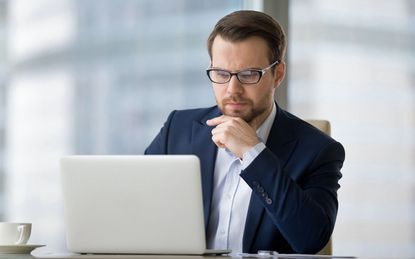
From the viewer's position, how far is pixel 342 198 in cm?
429

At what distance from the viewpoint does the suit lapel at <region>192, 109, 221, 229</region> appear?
102 inches

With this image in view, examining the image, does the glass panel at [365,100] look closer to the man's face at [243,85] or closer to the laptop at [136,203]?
the man's face at [243,85]

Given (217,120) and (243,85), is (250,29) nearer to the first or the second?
(243,85)

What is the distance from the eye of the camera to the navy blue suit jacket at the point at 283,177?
2.40 meters

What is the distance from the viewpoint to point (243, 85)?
2607mm

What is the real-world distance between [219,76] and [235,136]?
9.4 inches

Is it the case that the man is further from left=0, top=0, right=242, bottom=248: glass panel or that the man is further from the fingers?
left=0, top=0, right=242, bottom=248: glass panel

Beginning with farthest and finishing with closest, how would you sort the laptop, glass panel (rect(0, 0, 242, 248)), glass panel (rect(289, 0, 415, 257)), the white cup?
glass panel (rect(289, 0, 415, 257))
glass panel (rect(0, 0, 242, 248))
the white cup
the laptop

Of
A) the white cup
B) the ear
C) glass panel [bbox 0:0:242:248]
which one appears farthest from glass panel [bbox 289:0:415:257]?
the white cup

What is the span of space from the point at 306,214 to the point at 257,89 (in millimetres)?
431

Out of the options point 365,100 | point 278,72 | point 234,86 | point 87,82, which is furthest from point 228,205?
point 365,100

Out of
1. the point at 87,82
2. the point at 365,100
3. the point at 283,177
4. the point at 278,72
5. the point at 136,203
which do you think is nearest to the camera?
the point at 136,203

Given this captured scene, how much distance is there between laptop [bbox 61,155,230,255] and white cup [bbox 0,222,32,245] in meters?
0.26

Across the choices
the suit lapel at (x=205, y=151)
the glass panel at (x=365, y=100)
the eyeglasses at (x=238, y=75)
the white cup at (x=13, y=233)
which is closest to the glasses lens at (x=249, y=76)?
the eyeglasses at (x=238, y=75)
